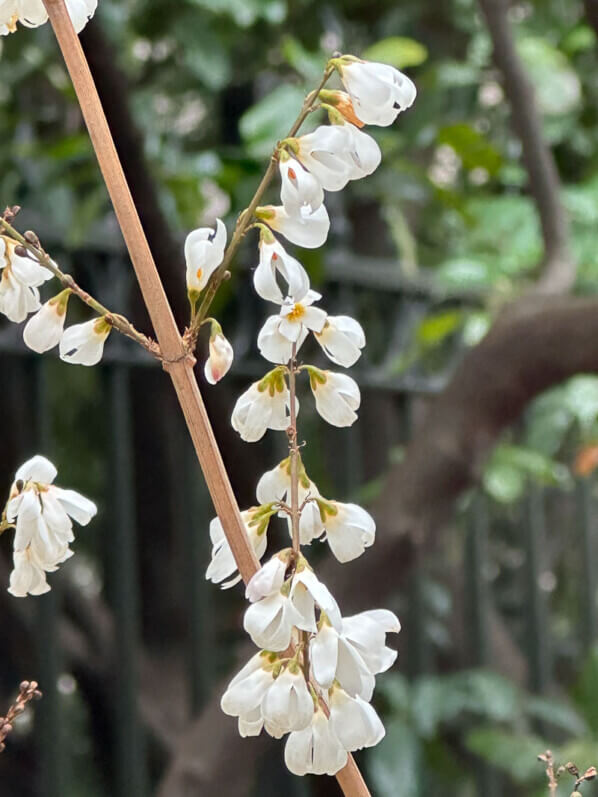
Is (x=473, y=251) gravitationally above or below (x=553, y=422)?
above

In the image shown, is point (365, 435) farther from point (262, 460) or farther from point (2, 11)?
point (2, 11)

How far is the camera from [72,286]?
333mm

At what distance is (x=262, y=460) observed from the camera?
5.74 ft

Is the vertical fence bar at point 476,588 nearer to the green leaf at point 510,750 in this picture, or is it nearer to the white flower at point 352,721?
the green leaf at point 510,750

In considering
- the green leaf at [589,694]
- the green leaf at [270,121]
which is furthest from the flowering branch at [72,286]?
the green leaf at [589,694]

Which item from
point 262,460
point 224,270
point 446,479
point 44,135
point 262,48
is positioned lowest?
point 224,270

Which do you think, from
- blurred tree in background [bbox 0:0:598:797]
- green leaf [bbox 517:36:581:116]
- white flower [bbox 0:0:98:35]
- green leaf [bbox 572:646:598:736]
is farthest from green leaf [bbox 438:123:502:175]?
white flower [bbox 0:0:98:35]

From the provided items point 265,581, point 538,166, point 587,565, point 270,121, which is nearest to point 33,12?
point 265,581

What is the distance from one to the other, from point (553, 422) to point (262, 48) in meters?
0.74

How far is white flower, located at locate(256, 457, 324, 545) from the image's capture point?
37 cm

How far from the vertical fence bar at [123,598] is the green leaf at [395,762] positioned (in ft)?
1.25

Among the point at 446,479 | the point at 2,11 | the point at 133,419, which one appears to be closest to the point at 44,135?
the point at 133,419

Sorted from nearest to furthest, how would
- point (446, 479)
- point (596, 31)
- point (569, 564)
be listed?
point (596, 31)
point (446, 479)
point (569, 564)

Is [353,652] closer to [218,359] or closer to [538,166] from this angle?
Answer: [218,359]
